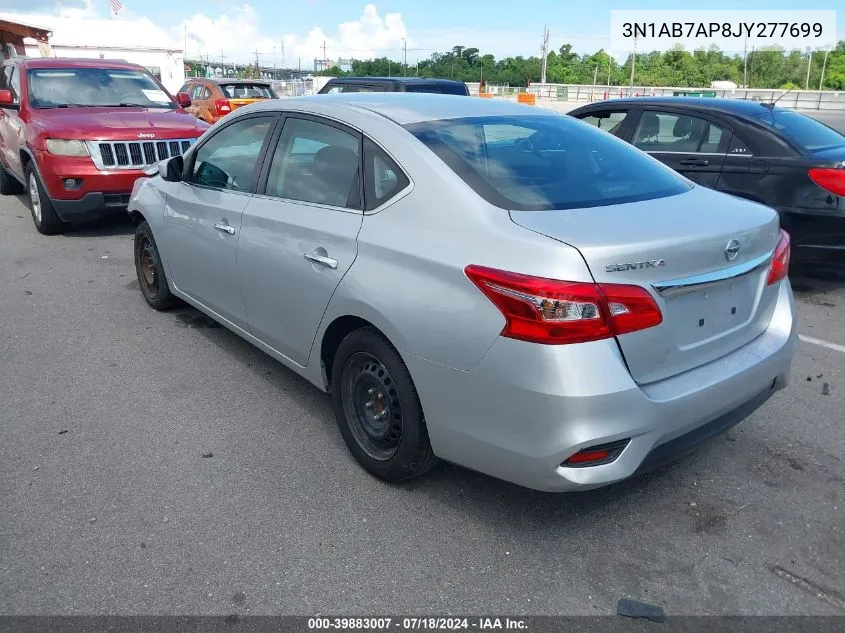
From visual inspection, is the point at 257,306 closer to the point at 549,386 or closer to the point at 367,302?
the point at 367,302

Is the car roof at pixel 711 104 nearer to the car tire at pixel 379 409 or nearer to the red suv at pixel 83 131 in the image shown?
the car tire at pixel 379 409

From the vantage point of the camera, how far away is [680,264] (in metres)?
2.54

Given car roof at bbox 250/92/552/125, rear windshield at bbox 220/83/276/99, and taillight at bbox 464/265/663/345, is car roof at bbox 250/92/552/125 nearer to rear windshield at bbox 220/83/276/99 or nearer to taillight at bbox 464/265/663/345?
taillight at bbox 464/265/663/345

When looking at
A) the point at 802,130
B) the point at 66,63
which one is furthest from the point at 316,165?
the point at 66,63

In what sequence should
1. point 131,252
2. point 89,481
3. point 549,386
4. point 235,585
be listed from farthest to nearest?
point 131,252 < point 89,481 < point 235,585 < point 549,386

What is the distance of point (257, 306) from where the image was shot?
386 cm

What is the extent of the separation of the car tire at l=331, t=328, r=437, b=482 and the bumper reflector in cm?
68

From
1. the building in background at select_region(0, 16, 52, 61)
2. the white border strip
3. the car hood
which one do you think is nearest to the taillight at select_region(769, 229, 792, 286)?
the white border strip

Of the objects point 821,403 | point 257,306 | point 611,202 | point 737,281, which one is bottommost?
point 821,403

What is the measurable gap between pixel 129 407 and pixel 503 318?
252 cm

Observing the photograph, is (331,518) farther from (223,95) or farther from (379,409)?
(223,95)

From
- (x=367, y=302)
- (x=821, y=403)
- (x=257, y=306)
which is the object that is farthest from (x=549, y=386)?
(x=821, y=403)

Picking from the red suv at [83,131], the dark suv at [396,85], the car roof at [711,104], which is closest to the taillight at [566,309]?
the car roof at [711,104]

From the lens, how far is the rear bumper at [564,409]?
2.39 m
